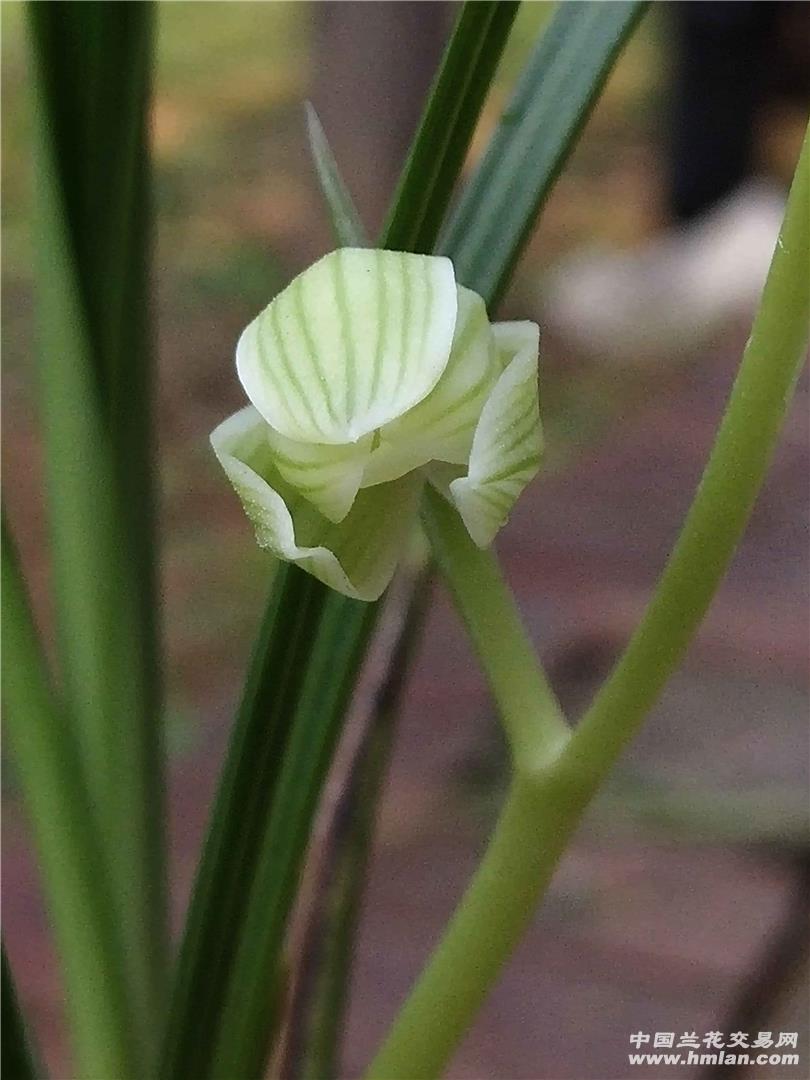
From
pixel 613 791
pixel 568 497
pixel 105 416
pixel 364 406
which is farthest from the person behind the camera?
pixel 568 497

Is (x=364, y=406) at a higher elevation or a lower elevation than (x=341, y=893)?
higher

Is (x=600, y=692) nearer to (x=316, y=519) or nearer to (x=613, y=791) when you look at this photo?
(x=316, y=519)

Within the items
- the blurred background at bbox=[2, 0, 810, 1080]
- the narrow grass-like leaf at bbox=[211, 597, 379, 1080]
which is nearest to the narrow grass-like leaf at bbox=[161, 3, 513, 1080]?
the narrow grass-like leaf at bbox=[211, 597, 379, 1080]

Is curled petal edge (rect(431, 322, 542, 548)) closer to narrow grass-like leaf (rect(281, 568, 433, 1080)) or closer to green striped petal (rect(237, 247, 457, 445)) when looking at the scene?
green striped petal (rect(237, 247, 457, 445))

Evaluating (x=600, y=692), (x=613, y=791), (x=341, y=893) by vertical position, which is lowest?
(x=613, y=791)

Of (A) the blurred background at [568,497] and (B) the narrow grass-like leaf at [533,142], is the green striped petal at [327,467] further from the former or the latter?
(A) the blurred background at [568,497]

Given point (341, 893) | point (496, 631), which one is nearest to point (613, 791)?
point (341, 893)

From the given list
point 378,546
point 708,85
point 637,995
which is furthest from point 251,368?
point 708,85

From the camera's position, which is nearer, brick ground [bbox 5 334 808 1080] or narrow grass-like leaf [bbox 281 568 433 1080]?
narrow grass-like leaf [bbox 281 568 433 1080]
